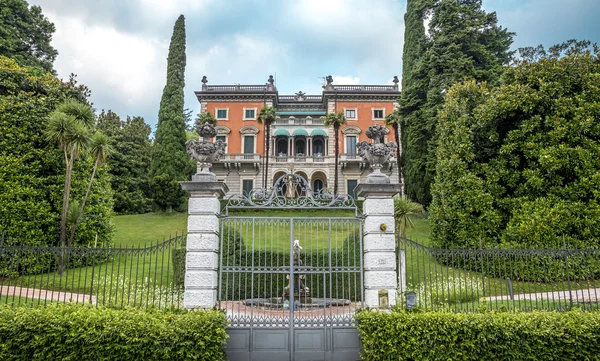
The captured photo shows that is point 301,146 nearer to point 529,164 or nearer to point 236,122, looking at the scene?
point 236,122

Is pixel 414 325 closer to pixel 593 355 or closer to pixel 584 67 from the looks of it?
pixel 593 355

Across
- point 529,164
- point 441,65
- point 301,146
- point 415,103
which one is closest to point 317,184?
point 301,146

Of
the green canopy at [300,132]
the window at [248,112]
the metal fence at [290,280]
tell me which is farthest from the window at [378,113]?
the metal fence at [290,280]

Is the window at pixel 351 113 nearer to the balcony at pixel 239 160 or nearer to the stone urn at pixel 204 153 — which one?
the balcony at pixel 239 160

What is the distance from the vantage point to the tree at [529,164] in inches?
473

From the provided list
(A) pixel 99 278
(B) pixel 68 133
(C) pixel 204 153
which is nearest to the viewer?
(A) pixel 99 278

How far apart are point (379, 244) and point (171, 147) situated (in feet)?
80.2

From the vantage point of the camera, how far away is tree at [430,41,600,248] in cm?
1202

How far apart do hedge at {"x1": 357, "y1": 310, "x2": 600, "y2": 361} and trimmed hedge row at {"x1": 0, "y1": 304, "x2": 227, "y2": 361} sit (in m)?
3.14

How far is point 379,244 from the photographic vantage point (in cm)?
748

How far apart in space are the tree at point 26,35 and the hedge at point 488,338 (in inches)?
919

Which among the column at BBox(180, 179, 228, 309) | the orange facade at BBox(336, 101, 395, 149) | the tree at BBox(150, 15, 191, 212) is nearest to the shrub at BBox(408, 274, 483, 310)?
the column at BBox(180, 179, 228, 309)

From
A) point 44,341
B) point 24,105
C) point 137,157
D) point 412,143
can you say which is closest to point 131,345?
point 44,341

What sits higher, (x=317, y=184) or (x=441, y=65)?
(x=441, y=65)
